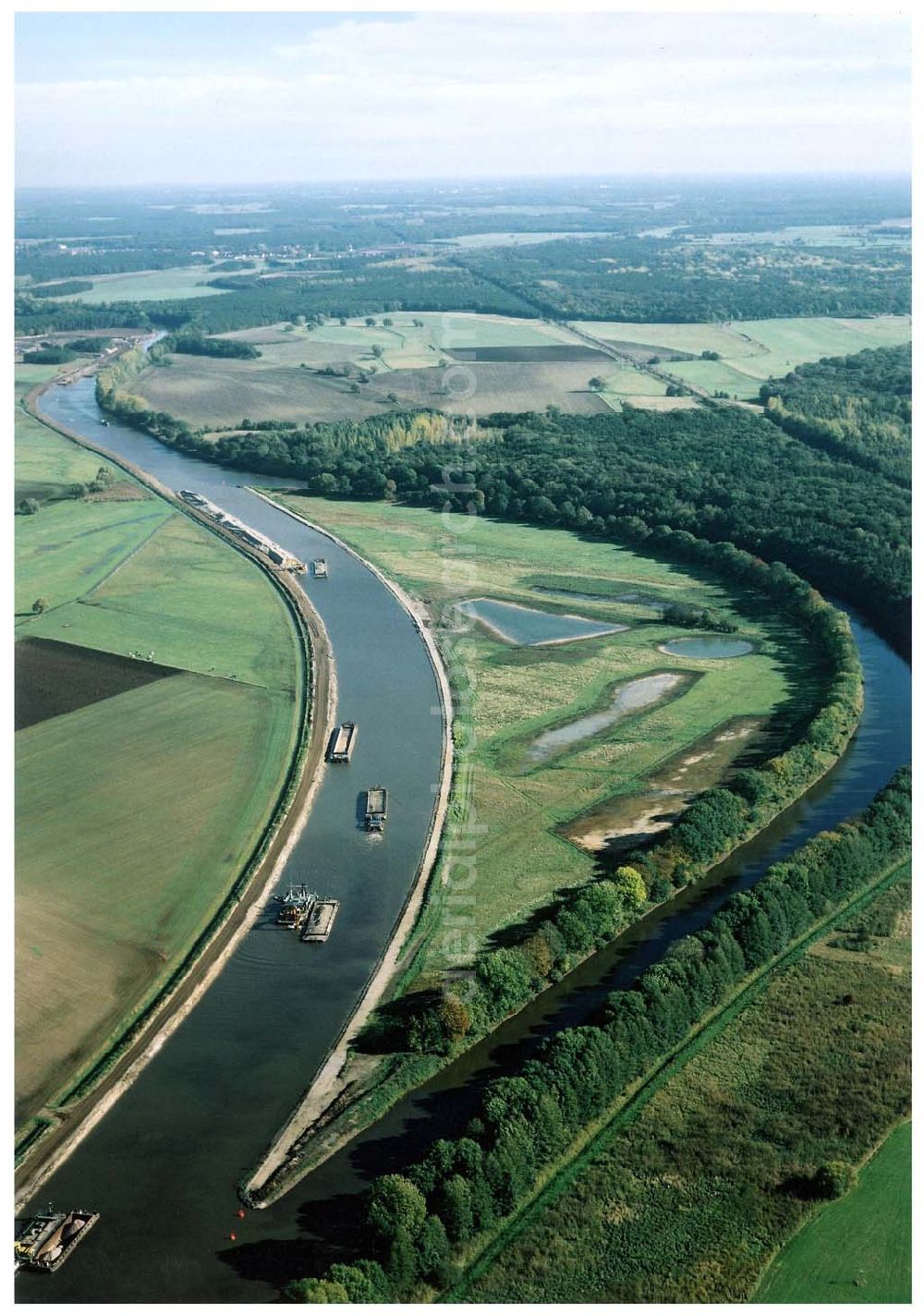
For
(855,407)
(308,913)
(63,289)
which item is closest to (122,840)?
(308,913)

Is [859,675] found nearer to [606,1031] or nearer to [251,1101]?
[606,1031]

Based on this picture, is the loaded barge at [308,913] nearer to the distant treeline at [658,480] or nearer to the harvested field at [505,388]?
the distant treeline at [658,480]

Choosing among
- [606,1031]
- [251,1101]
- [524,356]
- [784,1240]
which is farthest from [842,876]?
[524,356]

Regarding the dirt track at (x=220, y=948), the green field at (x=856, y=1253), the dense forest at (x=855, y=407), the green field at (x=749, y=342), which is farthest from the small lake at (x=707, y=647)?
the green field at (x=749, y=342)

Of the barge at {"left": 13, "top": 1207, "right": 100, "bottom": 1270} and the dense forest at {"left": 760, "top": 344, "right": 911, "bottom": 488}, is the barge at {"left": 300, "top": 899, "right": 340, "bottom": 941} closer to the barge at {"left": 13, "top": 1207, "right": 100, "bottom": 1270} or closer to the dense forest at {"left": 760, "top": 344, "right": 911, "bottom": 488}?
the barge at {"left": 13, "top": 1207, "right": 100, "bottom": 1270}

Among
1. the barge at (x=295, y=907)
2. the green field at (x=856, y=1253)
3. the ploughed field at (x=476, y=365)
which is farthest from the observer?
the ploughed field at (x=476, y=365)
